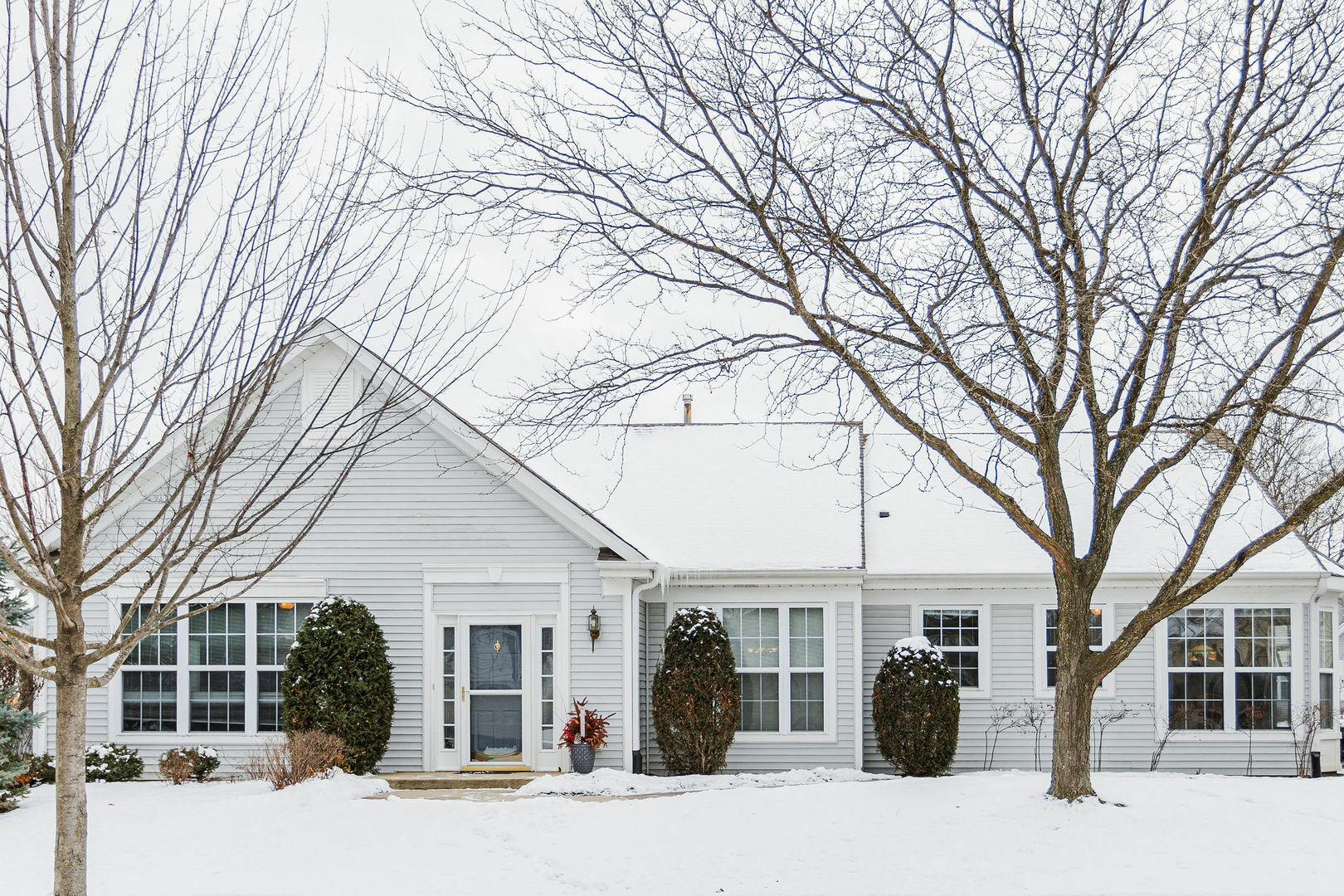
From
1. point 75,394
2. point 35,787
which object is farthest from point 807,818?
point 35,787

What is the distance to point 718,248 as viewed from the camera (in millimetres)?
10148

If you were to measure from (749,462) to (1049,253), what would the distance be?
8.12m

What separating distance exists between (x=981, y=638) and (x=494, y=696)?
21.5 ft

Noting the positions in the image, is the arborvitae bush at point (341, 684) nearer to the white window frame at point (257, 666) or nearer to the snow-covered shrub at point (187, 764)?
the white window frame at point (257, 666)

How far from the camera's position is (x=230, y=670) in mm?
13875

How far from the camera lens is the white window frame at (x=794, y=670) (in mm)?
14797

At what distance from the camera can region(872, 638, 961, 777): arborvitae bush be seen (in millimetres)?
13664

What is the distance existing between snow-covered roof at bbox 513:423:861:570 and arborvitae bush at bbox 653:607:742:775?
Answer: 3.78ft

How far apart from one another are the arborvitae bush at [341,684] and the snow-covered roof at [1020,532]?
6.39 metres

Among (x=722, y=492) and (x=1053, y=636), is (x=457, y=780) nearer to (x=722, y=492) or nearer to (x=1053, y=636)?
(x=722, y=492)

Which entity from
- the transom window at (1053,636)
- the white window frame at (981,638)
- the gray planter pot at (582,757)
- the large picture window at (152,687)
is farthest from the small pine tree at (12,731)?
the transom window at (1053,636)

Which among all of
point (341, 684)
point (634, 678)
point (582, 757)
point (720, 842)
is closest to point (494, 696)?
point (582, 757)

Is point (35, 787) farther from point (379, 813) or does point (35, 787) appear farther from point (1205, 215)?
point (1205, 215)

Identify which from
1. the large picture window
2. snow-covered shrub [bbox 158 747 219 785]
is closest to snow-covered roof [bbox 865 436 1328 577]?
snow-covered shrub [bbox 158 747 219 785]
